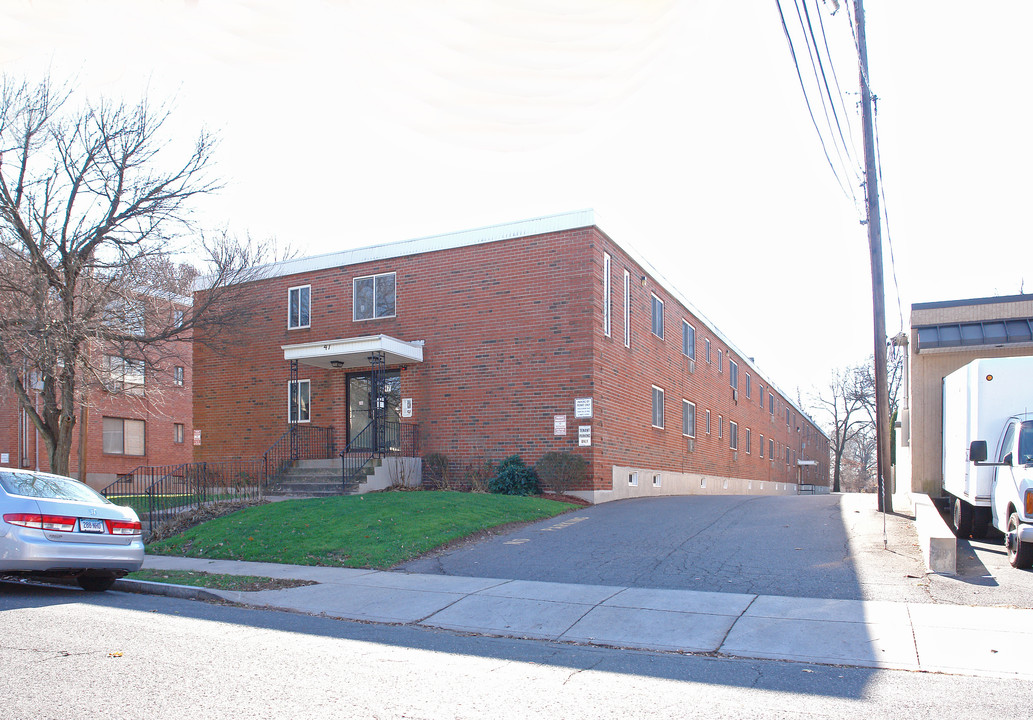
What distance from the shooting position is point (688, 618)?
7945mm

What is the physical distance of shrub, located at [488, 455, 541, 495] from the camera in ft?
59.5

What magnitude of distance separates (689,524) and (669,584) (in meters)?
4.65

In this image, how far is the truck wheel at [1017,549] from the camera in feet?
31.7

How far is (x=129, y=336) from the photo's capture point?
1766 cm

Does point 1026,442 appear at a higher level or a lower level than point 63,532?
higher

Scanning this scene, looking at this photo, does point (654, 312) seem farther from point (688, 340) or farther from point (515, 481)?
point (515, 481)

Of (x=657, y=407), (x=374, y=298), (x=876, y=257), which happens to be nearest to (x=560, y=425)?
(x=657, y=407)

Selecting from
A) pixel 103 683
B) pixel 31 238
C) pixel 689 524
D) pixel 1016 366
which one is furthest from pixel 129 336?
pixel 1016 366

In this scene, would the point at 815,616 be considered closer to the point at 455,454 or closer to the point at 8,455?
the point at 455,454

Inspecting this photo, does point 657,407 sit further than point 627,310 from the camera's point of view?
Yes

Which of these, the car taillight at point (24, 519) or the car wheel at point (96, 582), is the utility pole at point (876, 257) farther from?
the car taillight at point (24, 519)

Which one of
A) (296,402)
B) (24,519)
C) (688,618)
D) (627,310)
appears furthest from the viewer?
(296,402)

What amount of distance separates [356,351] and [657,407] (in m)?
9.26

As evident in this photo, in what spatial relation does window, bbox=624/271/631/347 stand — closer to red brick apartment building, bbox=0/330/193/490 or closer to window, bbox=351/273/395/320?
window, bbox=351/273/395/320
